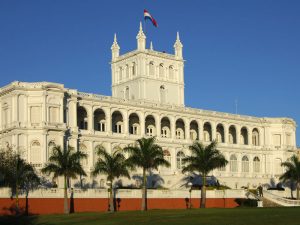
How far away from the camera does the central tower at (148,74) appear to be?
11900 centimetres

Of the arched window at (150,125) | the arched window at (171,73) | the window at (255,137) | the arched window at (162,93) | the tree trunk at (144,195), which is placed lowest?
the tree trunk at (144,195)

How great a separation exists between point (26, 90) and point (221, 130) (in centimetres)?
4927

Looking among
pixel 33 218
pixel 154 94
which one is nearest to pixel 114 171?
pixel 33 218

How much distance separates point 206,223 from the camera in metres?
46.0

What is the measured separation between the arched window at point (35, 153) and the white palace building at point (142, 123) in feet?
0.47

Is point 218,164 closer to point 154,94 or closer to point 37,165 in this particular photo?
point 37,165

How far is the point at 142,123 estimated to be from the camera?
109500mm

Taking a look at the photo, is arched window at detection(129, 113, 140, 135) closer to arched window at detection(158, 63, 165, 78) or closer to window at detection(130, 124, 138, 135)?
window at detection(130, 124, 138, 135)

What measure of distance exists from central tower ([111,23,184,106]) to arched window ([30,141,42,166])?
31.3 meters

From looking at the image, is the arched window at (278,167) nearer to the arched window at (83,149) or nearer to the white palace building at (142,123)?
the white palace building at (142,123)

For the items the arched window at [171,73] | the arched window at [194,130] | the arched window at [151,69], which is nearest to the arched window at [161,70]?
the arched window at [151,69]

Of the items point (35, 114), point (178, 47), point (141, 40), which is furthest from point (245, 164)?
point (35, 114)

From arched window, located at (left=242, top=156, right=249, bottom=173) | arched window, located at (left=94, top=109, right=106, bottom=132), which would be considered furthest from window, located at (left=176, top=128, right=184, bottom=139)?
arched window, located at (left=94, top=109, right=106, bottom=132)

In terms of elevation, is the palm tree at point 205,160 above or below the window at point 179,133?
below
